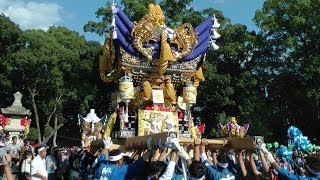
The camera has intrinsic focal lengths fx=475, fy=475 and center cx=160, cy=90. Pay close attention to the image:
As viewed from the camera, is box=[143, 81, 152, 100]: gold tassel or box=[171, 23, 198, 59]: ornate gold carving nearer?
box=[143, 81, 152, 100]: gold tassel

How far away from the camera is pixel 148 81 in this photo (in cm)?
1354

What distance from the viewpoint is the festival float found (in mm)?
13039

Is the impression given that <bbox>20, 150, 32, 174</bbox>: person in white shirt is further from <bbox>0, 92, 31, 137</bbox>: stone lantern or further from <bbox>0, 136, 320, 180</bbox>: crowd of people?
<bbox>0, 92, 31, 137</bbox>: stone lantern

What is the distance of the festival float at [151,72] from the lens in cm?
1304

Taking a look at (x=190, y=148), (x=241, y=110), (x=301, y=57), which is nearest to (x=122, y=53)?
(x=190, y=148)

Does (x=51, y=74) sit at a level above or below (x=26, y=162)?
above

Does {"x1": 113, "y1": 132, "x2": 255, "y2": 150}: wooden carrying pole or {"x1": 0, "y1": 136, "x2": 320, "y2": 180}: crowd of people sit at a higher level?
{"x1": 113, "y1": 132, "x2": 255, "y2": 150}: wooden carrying pole

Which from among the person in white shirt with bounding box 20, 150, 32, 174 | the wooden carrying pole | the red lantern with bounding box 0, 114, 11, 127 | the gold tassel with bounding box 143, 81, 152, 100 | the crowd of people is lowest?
the person in white shirt with bounding box 20, 150, 32, 174

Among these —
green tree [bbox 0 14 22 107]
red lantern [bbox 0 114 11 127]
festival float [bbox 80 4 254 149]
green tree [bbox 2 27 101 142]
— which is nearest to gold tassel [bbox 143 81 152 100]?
festival float [bbox 80 4 254 149]

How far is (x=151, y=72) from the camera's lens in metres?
13.4

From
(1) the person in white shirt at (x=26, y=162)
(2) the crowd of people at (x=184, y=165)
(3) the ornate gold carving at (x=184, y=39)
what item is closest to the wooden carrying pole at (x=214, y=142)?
(2) the crowd of people at (x=184, y=165)

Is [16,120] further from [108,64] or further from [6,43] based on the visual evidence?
[6,43]

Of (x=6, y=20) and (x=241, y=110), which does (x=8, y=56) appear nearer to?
(x=6, y=20)

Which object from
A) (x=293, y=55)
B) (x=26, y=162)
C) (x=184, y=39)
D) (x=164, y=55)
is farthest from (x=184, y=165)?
(x=293, y=55)
